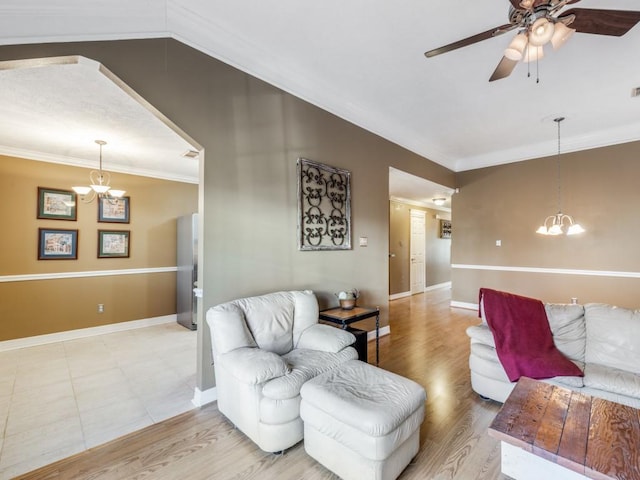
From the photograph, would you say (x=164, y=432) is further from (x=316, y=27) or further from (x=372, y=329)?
(x=316, y=27)

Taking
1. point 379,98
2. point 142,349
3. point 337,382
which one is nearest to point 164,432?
point 337,382

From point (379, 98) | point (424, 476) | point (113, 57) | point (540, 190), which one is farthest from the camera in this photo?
point (540, 190)

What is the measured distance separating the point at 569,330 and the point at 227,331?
2741mm

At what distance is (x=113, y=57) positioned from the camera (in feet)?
6.50

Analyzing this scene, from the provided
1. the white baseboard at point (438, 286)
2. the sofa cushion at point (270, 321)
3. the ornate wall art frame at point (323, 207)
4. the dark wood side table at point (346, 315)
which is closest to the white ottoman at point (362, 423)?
the sofa cushion at point (270, 321)

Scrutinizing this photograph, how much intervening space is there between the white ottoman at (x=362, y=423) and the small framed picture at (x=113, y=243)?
4.34 metres

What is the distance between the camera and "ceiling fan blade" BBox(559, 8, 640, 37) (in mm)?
1716

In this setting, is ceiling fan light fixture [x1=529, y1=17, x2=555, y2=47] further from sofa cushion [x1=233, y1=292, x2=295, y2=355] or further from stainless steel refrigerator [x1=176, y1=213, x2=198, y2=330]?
stainless steel refrigerator [x1=176, y1=213, x2=198, y2=330]

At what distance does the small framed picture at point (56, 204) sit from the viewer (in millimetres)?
4051

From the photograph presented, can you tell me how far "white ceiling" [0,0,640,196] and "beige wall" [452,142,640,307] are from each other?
0.59 metres

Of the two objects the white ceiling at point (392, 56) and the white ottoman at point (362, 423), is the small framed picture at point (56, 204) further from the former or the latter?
the white ottoman at point (362, 423)

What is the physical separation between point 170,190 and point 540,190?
659 centimetres

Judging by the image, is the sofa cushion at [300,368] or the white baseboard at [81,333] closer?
the sofa cushion at [300,368]

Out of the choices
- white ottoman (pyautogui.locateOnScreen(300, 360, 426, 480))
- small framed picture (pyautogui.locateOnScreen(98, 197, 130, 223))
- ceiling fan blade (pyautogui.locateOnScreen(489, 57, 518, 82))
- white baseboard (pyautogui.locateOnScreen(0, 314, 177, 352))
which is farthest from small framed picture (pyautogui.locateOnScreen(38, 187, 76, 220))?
ceiling fan blade (pyautogui.locateOnScreen(489, 57, 518, 82))
